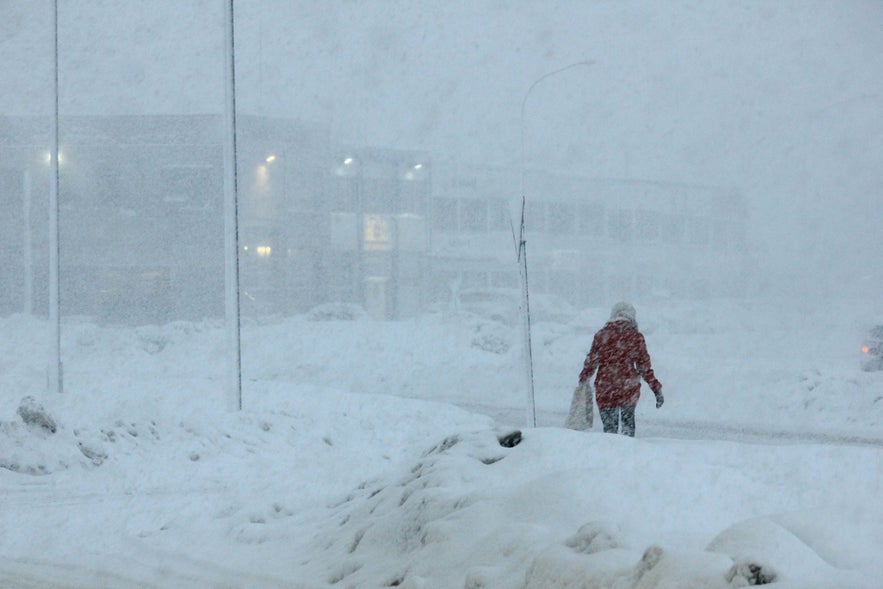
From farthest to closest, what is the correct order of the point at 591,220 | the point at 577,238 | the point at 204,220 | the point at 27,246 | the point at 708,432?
1. the point at 591,220
2. the point at 577,238
3. the point at 204,220
4. the point at 27,246
5. the point at 708,432

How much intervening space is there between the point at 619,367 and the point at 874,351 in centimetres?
1543

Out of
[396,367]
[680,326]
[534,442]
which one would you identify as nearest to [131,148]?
[396,367]

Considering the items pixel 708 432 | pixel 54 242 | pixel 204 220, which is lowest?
pixel 708 432

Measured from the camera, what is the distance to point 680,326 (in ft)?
170

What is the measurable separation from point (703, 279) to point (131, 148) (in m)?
48.3

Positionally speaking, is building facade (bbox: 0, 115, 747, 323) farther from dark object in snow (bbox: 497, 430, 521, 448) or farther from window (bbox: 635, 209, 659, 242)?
dark object in snow (bbox: 497, 430, 521, 448)

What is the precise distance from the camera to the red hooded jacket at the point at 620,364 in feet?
29.2

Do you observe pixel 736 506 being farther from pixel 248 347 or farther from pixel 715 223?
pixel 715 223

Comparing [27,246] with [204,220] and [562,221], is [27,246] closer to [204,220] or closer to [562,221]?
[204,220]

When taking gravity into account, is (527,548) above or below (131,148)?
below

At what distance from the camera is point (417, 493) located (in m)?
5.83

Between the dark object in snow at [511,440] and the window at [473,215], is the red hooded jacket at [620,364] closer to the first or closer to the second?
the dark object in snow at [511,440]

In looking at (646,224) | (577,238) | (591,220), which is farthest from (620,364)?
(646,224)

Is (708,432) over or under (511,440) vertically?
under
